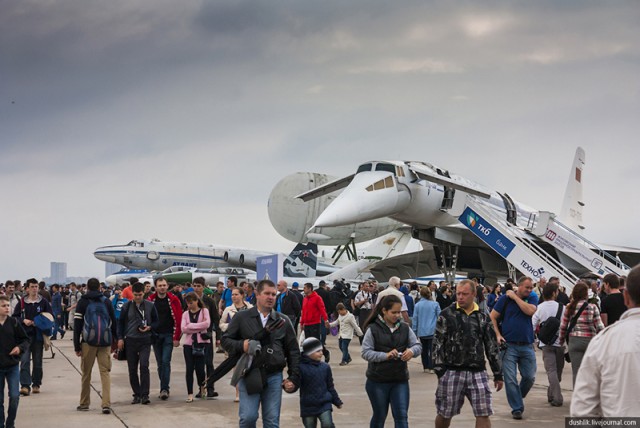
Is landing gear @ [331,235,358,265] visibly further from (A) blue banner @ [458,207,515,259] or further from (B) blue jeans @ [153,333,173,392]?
(B) blue jeans @ [153,333,173,392]

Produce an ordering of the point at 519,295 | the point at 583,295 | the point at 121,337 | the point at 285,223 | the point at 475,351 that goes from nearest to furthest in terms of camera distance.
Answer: the point at 475,351 < the point at 583,295 < the point at 519,295 < the point at 121,337 < the point at 285,223

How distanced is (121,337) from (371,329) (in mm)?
5024

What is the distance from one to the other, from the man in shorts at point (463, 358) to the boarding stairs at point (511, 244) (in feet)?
62.1

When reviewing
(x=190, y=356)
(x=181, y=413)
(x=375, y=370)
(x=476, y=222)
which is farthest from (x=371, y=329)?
(x=476, y=222)

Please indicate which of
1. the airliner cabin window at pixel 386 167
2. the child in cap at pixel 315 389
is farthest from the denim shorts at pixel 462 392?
the airliner cabin window at pixel 386 167

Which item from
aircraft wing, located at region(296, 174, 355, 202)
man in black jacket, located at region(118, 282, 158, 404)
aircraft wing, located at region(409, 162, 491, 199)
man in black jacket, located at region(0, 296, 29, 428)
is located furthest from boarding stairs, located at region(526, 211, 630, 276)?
man in black jacket, located at region(0, 296, 29, 428)

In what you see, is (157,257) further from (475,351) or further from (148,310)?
(475,351)

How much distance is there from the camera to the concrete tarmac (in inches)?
380

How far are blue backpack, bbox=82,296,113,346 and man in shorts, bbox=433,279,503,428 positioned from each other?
16.0 ft

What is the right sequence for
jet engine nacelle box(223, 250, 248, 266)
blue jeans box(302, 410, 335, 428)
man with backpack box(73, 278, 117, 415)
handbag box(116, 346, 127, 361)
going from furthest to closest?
jet engine nacelle box(223, 250, 248, 266), handbag box(116, 346, 127, 361), man with backpack box(73, 278, 117, 415), blue jeans box(302, 410, 335, 428)

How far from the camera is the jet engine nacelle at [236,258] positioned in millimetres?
66631

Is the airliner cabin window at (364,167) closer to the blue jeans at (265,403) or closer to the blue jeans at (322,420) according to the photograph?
the blue jeans at (322,420)

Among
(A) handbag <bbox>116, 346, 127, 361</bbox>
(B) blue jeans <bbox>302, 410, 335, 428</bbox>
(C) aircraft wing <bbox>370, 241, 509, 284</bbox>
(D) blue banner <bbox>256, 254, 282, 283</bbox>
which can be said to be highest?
(C) aircraft wing <bbox>370, 241, 509, 284</bbox>

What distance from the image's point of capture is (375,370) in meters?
7.39
